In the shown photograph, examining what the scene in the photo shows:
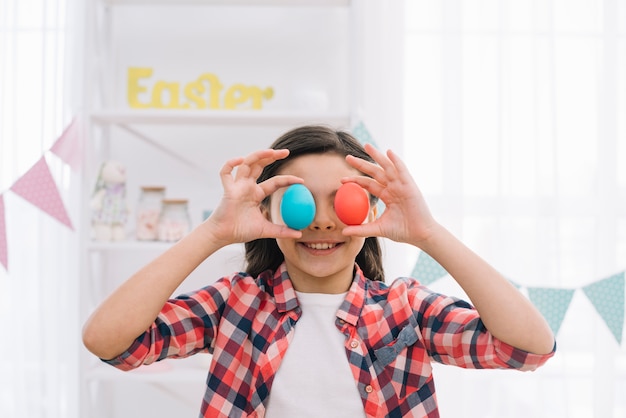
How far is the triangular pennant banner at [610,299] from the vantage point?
7.00 ft

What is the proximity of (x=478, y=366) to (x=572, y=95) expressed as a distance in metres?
1.43

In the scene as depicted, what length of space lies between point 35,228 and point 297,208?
1544 millimetres

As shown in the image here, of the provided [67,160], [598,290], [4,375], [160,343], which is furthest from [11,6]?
[598,290]

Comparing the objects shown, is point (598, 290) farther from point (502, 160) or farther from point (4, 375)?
point (4, 375)

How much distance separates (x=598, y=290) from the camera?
218cm

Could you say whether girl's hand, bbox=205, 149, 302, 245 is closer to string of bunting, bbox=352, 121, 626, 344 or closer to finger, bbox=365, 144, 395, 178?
finger, bbox=365, 144, 395, 178

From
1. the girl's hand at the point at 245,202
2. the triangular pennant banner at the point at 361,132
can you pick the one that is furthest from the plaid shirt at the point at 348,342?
the triangular pennant banner at the point at 361,132

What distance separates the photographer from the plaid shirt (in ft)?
3.43

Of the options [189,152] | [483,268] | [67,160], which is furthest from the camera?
[189,152]

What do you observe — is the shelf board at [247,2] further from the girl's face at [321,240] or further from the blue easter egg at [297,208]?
the blue easter egg at [297,208]

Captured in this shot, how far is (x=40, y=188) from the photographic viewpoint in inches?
85.8

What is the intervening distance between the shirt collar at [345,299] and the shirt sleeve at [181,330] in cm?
9

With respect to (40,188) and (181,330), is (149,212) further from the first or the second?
(181,330)

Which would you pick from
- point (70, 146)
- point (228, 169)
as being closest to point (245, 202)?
point (228, 169)
